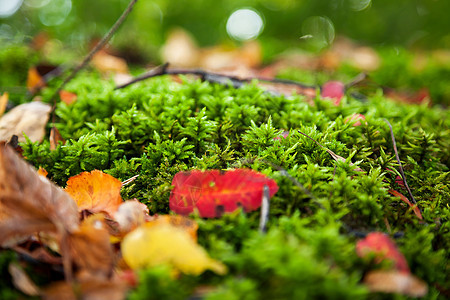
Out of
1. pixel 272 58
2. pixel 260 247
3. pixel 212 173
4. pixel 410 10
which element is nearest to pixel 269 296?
pixel 260 247

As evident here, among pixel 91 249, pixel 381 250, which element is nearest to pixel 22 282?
pixel 91 249

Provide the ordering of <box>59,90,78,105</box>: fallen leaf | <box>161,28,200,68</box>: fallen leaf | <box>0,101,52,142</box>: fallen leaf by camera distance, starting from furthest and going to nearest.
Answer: <box>161,28,200,68</box>: fallen leaf → <box>59,90,78,105</box>: fallen leaf → <box>0,101,52,142</box>: fallen leaf

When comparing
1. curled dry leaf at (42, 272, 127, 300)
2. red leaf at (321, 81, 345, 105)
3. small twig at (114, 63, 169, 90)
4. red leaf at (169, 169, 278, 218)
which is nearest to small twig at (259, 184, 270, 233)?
red leaf at (169, 169, 278, 218)

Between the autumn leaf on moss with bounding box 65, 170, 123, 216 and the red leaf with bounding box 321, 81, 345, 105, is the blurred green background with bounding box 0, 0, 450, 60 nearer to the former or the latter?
the red leaf with bounding box 321, 81, 345, 105

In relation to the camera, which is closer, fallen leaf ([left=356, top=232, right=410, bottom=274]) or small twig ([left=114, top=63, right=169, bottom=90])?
fallen leaf ([left=356, top=232, right=410, bottom=274])

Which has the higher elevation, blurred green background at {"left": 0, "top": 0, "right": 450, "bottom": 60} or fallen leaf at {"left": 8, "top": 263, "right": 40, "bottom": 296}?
blurred green background at {"left": 0, "top": 0, "right": 450, "bottom": 60}

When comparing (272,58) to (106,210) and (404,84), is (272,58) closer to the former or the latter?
(404,84)
